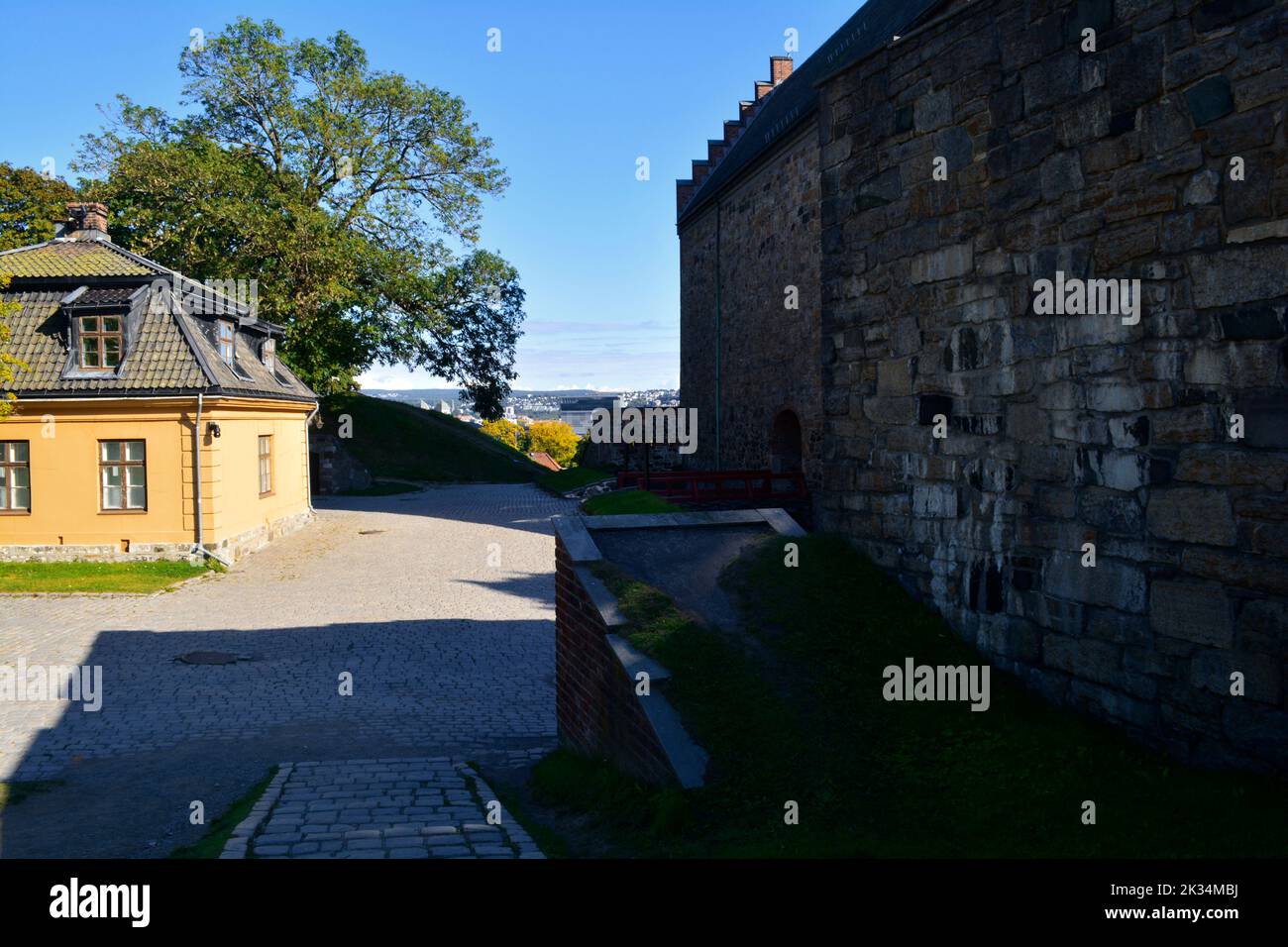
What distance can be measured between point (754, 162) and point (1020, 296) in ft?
64.3

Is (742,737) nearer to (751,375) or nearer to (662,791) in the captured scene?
(662,791)

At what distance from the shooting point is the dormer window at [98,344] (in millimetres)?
20797

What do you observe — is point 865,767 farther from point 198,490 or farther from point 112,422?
point 112,422

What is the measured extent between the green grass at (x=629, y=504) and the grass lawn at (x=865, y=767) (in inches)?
542

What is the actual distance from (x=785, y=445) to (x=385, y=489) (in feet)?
66.6

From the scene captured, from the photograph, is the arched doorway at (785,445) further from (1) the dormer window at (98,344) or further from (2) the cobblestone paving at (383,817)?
(2) the cobblestone paving at (383,817)

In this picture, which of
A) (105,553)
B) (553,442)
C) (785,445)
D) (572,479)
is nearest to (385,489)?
(572,479)

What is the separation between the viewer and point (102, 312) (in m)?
20.8

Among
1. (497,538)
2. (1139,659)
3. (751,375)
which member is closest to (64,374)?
(497,538)

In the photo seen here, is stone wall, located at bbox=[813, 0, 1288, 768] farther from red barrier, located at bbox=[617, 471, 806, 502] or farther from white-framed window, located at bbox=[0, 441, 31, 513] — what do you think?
white-framed window, located at bbox=[0, 441, 31, 513]

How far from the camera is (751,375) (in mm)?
25578

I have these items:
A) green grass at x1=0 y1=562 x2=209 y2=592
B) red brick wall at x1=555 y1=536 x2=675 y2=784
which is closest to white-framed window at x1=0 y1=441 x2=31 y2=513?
green grass at x1=0 y1=562 x2=209 y2=592

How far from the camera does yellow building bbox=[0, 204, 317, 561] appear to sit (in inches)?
799

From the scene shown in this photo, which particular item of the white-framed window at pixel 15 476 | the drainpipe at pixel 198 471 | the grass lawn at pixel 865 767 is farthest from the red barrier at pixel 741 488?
the white-framed window at pixel 15 476
